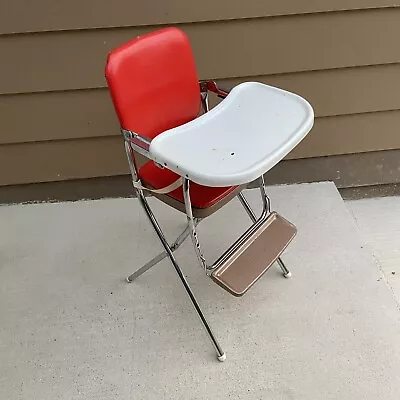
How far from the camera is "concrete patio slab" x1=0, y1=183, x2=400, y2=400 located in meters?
1.52

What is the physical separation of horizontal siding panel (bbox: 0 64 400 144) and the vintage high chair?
1.54ft

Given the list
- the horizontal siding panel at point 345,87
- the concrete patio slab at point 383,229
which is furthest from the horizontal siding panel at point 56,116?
the concrete patio slab at point 383,229

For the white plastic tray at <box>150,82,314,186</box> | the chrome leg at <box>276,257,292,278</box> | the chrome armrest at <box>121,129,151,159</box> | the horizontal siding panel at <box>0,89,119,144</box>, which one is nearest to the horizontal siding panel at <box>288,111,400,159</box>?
the chrome leg at <box>276,257,292,278</box>

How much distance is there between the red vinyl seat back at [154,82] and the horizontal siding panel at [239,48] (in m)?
0.37

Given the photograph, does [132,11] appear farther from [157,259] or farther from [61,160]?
[157,259]

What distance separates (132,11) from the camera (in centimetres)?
175

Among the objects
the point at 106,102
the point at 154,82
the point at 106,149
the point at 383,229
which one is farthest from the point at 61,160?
the point at 383,229

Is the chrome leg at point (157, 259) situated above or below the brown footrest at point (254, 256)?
below

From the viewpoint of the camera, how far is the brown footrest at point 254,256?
4.96 feet

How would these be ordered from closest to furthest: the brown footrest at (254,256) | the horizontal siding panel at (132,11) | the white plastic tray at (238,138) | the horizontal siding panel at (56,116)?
the white plastic tray at (238,138) → the brown footrest at (254,256) → the horizontal siding panel at (132,11) → the horizontal siding panel at (56,116)

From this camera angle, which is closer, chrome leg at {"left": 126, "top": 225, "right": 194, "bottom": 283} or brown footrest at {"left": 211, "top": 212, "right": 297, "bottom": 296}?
brown footrest at {"left": 211, "top": 212, "right": 297, "bottom": 296}

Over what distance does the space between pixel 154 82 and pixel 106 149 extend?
69 centimetres

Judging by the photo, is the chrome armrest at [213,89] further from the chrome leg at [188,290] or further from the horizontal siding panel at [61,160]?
the horizontal siding panel at [61,160]

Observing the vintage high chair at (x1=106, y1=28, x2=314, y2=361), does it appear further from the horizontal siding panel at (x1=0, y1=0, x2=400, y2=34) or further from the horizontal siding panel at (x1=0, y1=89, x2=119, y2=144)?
the horizontal siding panel at (x1=0, y1=89, x2=119, y2=144)
